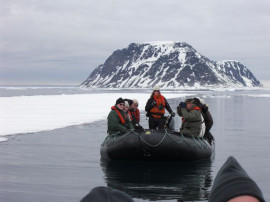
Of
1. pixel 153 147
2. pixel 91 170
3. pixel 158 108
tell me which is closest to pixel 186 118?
pixel 153 147

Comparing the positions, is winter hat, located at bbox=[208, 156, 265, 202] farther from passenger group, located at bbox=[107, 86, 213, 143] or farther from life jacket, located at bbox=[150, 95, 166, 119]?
life jacket, located at bbox=[150, 95, 166, 119]

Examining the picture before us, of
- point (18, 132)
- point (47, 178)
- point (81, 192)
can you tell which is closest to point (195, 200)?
point (81, 192)

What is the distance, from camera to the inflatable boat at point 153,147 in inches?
440

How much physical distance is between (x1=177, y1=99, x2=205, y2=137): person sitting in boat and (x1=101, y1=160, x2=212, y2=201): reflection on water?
895 mm

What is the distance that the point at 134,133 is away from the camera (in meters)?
11.3

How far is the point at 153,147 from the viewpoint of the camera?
11.2 m

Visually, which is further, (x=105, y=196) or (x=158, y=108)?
(x=158, y=108)

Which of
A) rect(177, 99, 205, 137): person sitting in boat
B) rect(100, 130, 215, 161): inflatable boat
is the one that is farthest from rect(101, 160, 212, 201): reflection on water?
rect(177, 99, 205, 137): person sitting in boat

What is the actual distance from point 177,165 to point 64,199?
Answer: 4.64m

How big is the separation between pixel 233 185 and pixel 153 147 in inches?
369

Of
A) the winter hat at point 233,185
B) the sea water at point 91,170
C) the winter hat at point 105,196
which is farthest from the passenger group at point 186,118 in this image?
the winter hat at point 105,196

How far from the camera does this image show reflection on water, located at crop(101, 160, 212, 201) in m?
8.11

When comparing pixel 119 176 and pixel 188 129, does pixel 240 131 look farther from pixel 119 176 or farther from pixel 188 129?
pixel 119 176

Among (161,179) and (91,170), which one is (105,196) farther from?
(91,170)
